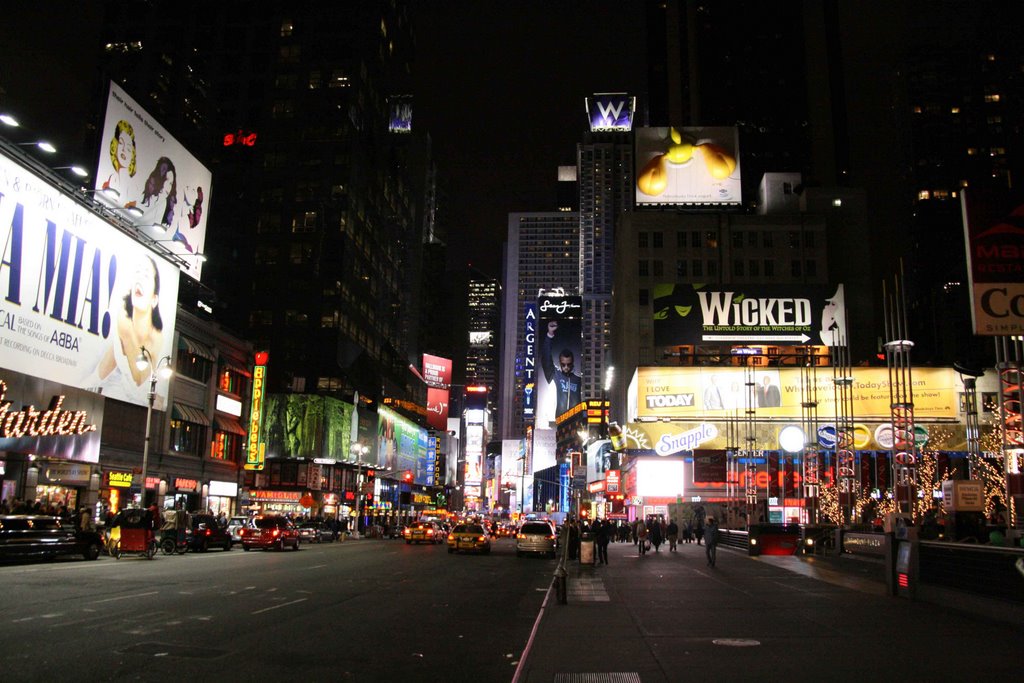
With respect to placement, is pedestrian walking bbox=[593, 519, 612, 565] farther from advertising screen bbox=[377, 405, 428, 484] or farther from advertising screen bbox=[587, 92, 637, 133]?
advertising screen bbox=[587, 92, 637, 133]

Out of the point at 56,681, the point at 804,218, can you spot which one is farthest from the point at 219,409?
the point at 804,218

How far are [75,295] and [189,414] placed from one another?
57.6 ft

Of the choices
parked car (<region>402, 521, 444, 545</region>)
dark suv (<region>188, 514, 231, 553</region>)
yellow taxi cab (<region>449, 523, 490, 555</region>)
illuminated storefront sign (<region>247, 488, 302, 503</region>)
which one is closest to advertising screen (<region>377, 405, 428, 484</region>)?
illuminated storefront sign (<region>247, 488, 302, 503</region>)

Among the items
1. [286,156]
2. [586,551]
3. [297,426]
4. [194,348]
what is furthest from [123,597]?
[286,156]

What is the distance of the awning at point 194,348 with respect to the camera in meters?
50.6

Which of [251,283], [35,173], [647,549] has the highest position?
[251,283]

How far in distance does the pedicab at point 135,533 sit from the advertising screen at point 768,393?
175 ft

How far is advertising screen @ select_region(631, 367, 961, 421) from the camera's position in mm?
75188

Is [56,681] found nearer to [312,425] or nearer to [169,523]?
[169,523]

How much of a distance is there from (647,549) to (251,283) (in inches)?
2497

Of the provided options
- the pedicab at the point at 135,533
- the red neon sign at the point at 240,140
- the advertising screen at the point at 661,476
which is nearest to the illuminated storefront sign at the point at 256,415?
the pedicab at the point at 135,533

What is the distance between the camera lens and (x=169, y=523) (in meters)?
35.6

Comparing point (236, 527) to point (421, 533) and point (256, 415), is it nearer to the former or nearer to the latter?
point (421, 533)

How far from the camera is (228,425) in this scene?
2301 inches
